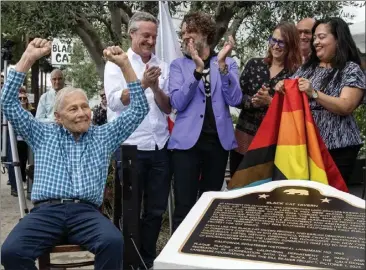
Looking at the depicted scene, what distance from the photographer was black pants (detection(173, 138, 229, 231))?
3.69 meters

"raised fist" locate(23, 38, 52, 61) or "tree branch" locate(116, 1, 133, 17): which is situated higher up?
"tree branch" locate(116, 1, 133, 17)

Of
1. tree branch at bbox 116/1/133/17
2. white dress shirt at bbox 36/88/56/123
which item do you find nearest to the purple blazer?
tree branch at bbox 116/1/133/17

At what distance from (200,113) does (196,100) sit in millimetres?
101

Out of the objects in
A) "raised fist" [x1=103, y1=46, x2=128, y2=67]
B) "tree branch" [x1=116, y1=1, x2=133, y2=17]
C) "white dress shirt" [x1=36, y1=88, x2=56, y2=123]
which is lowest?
"white dress shirt" [x1=36, y1=88, x2=56, y2=123]

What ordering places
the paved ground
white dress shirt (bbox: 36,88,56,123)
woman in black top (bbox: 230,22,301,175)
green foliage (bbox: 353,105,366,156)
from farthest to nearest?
green foliage (bbox: 353,105,366,156), white dress shirt (bbox: 36,88,56,123), the paved ground, woman in black top (bbox: 230,22,301,175)

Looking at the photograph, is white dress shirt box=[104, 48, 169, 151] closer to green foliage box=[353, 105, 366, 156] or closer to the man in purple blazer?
the man in purple blazer

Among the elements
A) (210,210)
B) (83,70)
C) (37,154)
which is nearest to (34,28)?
(37,154)

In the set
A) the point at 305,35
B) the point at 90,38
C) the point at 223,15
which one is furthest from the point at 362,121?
the point at 305,35

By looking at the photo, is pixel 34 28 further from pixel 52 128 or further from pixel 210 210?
pixel 210 210

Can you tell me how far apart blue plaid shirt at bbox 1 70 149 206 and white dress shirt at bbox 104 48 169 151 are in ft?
1.03

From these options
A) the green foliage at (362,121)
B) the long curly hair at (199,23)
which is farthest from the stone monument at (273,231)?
the green foliage at (362,121)

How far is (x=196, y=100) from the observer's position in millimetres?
3742

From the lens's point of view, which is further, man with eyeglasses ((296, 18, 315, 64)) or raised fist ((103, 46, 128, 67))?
man with eyeglasses ((296, 18, 315, 64))

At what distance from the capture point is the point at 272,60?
3977 millimetres
